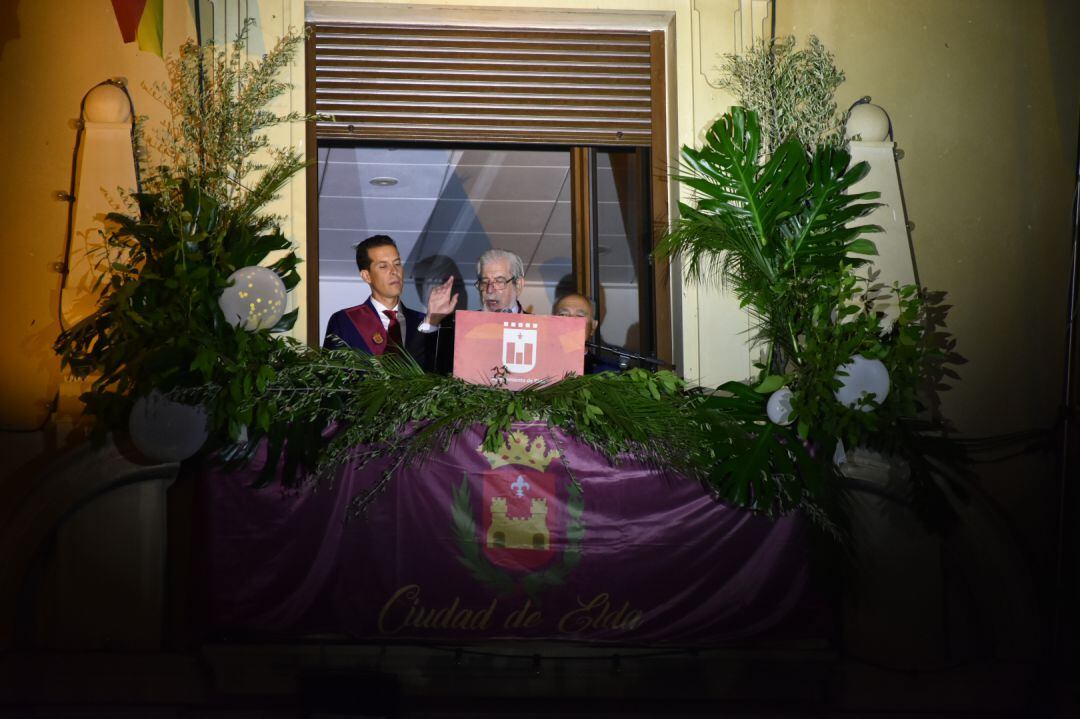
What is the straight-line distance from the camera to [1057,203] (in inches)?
178

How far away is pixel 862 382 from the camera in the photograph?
3707 mm

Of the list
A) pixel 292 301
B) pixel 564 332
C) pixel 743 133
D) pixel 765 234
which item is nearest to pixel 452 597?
pixel 564 332

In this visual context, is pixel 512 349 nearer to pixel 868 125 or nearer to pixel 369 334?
pixel 369 334

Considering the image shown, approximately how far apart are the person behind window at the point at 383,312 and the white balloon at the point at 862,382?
5.47 feet

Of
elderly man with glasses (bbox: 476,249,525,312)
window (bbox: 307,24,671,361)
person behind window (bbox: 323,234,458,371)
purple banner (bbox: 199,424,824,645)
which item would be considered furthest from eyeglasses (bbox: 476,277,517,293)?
purple banner (bbox: 199,424,824,645)

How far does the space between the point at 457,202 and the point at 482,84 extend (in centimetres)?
181

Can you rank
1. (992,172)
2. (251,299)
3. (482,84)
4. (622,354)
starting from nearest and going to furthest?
(251,299) → (622,354) → (992,172) → (482,84)

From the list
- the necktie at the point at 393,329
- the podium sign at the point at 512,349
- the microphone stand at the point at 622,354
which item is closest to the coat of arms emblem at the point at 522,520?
the podium sign at the point at 512,349

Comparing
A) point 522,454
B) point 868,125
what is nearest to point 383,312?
point 522,454

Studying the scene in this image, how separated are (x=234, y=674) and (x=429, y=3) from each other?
9.56 feet

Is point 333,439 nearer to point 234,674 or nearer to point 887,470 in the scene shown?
point 234,674

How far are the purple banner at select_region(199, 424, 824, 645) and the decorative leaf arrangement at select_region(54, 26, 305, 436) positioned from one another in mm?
375

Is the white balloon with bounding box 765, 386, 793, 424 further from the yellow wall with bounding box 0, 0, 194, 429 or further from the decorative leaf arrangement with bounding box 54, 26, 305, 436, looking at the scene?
the yellow wall with bounding box 0, 0, 194, 429

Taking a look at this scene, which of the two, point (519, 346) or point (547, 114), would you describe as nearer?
point (519, 346)
